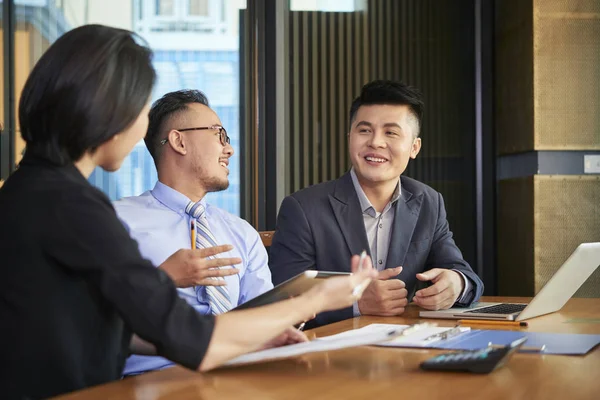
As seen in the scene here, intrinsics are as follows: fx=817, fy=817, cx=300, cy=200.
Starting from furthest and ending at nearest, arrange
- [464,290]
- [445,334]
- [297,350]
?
[464,290] < [445,334] < [297,350]

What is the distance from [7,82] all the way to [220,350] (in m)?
3.51

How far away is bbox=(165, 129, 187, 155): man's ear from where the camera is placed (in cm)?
259

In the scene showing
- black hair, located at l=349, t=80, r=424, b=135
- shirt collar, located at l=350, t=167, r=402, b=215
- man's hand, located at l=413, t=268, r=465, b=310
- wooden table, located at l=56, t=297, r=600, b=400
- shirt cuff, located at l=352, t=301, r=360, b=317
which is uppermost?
black hair, located at l=349, t=80, r=424, b=135

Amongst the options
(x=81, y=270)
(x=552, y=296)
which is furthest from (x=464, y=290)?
(x=81, y=270)

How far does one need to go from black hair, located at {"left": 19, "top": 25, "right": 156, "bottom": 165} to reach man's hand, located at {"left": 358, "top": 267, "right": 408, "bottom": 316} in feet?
3.67

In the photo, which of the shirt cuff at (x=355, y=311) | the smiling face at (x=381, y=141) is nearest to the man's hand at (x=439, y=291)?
the shirt cuff at (x=355, y=311)

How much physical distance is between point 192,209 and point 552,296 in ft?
3.48

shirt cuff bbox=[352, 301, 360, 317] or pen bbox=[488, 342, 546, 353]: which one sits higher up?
pen bbox=[488, 342, 546, 353]

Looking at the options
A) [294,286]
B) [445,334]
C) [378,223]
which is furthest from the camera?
[378,223]

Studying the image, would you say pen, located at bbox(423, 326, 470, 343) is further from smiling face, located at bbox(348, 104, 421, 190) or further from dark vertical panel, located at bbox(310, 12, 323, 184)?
dark vertical panel, located at bbox(310, 12, 323, 184)

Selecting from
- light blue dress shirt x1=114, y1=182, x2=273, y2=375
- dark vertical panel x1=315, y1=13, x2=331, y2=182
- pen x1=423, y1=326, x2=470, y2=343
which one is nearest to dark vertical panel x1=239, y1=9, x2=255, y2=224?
dark vertical panel x1=315, y1=13, x2=331, y2=182

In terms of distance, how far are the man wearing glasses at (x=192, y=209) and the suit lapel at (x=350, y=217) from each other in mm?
325

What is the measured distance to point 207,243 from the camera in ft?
7.88

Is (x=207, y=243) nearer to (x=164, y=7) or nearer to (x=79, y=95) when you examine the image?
(x=79, y=95)
